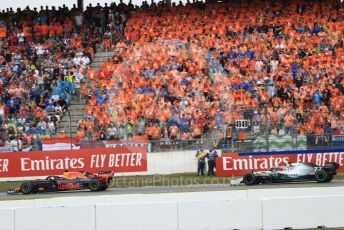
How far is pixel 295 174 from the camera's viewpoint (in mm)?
24656

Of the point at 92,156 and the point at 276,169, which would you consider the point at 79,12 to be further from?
the point at 276,169

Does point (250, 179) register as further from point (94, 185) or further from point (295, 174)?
point (94, 185)

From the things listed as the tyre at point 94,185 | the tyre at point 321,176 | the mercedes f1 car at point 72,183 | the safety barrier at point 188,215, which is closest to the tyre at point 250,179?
the tyre at point 321,176

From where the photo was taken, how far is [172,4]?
1444 inches

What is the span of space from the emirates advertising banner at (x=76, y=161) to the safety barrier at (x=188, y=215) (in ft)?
46.8

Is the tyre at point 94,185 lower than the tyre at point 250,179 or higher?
lower

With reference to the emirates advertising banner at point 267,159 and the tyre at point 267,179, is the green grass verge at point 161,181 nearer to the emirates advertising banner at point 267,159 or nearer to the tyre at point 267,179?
the emirates advertising banner at point 267,159

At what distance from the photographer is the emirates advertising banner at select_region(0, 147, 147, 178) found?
28.7 metres

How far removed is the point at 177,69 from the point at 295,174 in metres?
8.29

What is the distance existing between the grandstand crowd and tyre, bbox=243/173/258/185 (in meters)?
2.71

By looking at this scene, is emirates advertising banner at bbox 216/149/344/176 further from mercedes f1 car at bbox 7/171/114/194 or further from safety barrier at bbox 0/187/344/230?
safety barrier at bbox 0/187/344/230

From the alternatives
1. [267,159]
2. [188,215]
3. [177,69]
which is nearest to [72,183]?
[267,159]

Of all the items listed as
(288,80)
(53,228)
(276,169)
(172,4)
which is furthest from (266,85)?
(53,228)

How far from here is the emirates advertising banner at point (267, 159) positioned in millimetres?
27391
